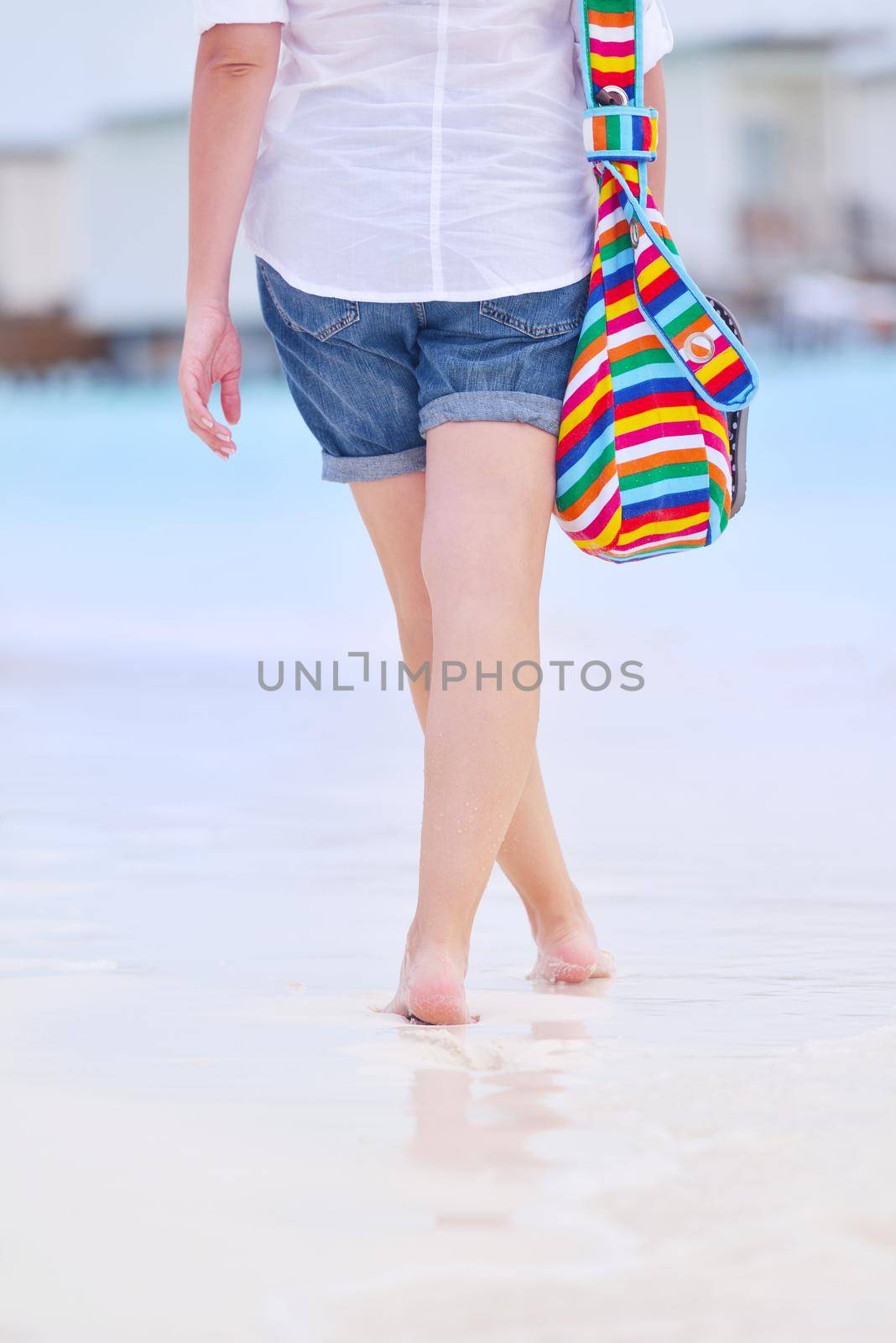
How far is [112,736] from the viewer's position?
11.2 feet

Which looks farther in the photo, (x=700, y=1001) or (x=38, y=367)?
(x=38, y=367)

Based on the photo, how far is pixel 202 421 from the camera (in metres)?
1.74

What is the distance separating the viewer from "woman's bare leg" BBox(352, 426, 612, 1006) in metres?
1.64

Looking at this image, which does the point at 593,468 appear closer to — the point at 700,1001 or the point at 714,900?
the point at 700,1001

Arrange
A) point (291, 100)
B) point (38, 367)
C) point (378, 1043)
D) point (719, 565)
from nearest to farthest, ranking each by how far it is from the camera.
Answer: point (378, 1043)
point (291, 100)
point (719, 565)
point (38, 367)

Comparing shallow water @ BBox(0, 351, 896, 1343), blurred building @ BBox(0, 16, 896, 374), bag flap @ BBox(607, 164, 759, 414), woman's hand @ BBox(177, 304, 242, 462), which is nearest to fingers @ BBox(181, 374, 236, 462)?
woman's hand @ BBox(177, 304, 242, 462)

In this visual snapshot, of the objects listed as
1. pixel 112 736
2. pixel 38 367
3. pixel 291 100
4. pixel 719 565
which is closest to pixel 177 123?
pixel 38 367

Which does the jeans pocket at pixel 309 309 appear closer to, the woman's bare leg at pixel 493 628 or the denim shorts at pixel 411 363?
the denim shorts at pixel 411 363

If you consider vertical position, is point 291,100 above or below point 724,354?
above

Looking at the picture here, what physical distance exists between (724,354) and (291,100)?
45 cm

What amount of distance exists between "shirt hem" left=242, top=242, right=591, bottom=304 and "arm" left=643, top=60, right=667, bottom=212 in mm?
144

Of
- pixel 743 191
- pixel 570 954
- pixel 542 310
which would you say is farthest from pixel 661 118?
pixel 743 191

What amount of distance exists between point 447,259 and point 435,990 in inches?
24.4

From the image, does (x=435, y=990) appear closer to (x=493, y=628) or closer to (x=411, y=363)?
(x=493, y=628)
